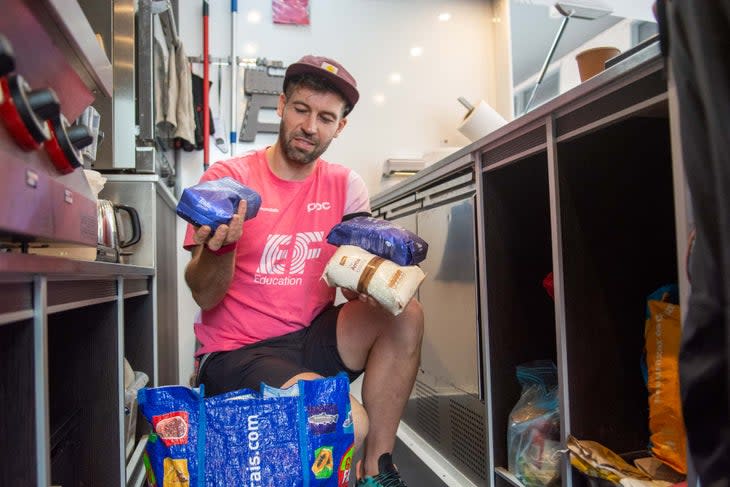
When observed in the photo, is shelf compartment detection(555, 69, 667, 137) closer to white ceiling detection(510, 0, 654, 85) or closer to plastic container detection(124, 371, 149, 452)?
plastic container detection(124, 371, 149, 452)

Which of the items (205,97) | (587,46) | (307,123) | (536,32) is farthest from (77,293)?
(587,46)

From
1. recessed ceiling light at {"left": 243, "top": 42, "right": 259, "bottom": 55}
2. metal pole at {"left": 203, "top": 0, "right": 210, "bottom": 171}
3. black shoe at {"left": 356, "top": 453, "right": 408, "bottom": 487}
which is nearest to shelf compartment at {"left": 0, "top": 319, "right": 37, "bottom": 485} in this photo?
black shoe at {"left": 356, "top": 453, "right": 408, "bottom": 487}

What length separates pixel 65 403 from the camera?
1245mm

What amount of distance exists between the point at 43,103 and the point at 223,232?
67 cm

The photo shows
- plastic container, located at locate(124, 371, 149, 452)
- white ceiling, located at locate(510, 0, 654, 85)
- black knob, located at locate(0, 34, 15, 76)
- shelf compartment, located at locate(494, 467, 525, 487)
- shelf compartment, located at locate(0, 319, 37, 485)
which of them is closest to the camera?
black knob, located at locate(0, 34, 15, 76)

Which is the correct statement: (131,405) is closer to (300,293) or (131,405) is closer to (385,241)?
(300,293)

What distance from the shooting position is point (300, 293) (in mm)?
1604

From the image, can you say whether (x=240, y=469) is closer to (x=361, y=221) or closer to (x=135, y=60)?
(x=361, y=221)

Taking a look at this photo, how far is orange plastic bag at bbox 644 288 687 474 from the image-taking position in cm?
109

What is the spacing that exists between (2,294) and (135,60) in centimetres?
164

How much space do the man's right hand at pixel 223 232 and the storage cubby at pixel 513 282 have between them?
0.67 m

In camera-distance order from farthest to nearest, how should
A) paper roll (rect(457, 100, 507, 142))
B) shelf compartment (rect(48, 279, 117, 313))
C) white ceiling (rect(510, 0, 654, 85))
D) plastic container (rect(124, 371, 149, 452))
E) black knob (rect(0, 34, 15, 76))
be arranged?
1. white ceiling (rect(510, 0, 654, 85))
2. paper roll (rect(457, 100, 507, 142))
3. plastic container (rect(124, 371, 149, 452))
4. shelf compartment (rect(48, 279, 117, 313))
5. black knob (rect(0, 34, 15, 76))

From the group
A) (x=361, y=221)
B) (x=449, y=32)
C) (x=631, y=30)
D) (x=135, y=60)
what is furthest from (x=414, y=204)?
(x=631, y=30)

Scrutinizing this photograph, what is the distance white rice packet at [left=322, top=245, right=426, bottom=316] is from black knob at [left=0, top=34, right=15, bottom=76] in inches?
35.0
